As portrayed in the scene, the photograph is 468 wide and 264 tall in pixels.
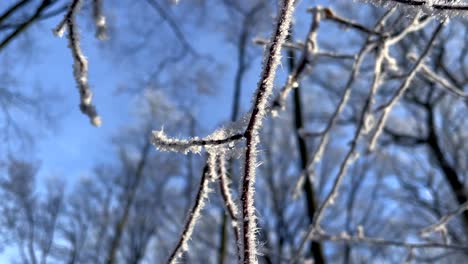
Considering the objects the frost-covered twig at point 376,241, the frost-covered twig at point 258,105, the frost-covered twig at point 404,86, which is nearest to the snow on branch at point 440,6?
the frost-covered twig at point 258,105

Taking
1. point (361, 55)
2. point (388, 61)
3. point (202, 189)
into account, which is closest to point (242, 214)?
point (202, 189)

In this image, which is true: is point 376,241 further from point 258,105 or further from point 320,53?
point 258,105

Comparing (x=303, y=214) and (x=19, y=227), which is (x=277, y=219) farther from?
(x=19, y=227)

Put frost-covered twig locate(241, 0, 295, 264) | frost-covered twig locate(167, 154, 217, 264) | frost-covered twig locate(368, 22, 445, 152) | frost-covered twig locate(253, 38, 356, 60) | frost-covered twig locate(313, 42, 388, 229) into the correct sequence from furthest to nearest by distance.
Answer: frost-covered twig locate(253, 38, 356, 60), frost-covered twig locate(313, 42, 388, 229), frost-covered twig locate(368, 22, 445, 152), frost-covered twig locate(167, 154, 217, 264), frost-covered twig locate(241, 0, 295, 264)

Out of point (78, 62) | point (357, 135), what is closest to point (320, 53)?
point (357, 135)

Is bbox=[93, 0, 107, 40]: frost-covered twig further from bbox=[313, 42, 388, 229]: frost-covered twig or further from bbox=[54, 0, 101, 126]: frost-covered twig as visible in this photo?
bbox=[313, 42, 388, 229]: frost-covered twig

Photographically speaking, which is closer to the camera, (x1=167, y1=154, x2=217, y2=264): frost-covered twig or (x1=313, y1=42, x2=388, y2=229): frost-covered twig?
(x1=167, y1=154, x2=217, y2=264): frost-covered twig

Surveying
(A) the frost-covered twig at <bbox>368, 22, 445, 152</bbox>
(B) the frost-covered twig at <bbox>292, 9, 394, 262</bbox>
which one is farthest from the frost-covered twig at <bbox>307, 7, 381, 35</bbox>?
(A) the frost-covered twig at <bbox>368, 22, 445, 152</bbox>
